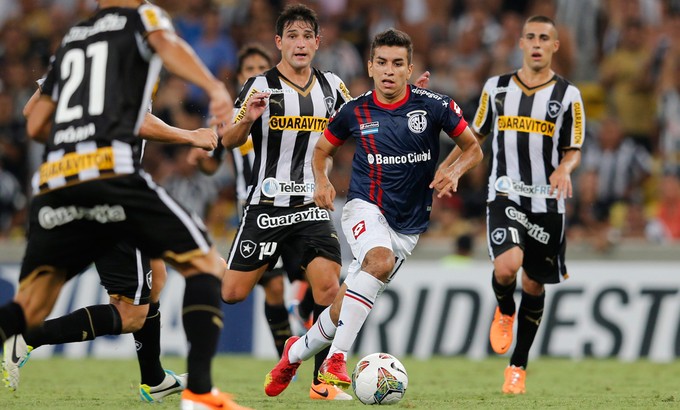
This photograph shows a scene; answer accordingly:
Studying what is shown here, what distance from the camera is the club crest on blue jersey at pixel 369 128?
7941 mm

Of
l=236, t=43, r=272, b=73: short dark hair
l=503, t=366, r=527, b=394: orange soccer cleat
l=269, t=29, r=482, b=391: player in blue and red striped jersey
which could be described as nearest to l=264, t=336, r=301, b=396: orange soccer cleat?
l=269, t=29, r=482, b=391: player in blue and red striped jersey

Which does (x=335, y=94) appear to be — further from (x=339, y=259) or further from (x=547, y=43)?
(x=547, y=43)

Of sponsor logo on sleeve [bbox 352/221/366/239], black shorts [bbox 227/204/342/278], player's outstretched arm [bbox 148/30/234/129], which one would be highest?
player's outstretched arm [bbox 148/30/234/129]

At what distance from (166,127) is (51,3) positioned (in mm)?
12126

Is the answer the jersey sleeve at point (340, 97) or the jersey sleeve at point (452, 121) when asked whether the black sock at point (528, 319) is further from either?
the jersey sleeve at point (340, 97)

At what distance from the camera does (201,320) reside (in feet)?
19.4

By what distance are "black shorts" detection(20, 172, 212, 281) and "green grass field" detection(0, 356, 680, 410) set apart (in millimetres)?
1716

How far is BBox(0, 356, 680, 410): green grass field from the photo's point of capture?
25.0ft

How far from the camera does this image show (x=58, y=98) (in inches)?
235

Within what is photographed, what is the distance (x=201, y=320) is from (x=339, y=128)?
2491 mm

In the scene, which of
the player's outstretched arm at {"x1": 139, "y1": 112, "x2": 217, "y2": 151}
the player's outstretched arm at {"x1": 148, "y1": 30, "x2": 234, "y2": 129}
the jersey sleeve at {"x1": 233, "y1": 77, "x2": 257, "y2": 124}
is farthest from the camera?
the jersey sleeve at {"x1": 233, "y1": 77, "x2": 257, "y2": 124}

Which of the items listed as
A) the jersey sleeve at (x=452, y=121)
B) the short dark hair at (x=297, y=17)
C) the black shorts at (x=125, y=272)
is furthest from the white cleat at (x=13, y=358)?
the jersey sleeve at (x=452, y=121)

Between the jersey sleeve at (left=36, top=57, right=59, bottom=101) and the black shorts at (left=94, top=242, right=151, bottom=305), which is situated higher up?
the jersey sleeve at (left=36, top=57, right=59, bottom=101)

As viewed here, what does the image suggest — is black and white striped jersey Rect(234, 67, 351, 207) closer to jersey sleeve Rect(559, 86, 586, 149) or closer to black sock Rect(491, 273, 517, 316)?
black sock Rect(491, 273, 517, 316)
